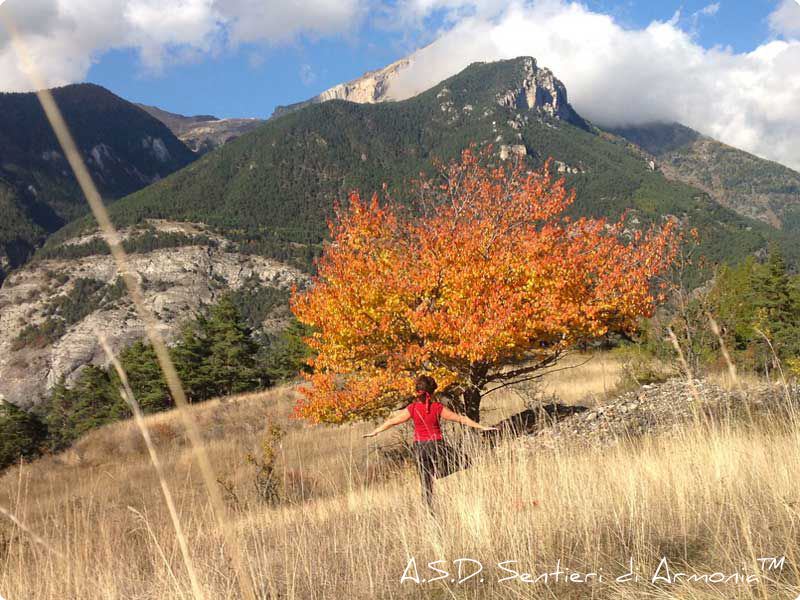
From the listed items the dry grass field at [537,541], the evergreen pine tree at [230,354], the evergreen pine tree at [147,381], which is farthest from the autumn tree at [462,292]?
the evergreen pine tree at [147,381]

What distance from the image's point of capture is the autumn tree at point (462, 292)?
9.82 m

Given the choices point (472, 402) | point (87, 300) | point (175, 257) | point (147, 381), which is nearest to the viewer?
point (472, 402)

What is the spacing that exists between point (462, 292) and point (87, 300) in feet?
525

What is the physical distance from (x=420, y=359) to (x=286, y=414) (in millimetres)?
15992

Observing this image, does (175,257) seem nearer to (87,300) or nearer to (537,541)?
(87,300)

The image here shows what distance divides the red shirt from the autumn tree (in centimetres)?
380

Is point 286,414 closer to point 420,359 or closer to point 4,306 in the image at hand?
point 420,359

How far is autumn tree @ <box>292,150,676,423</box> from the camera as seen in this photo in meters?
9.82

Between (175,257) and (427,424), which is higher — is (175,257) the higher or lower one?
the higher one

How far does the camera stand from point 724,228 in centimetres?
17112

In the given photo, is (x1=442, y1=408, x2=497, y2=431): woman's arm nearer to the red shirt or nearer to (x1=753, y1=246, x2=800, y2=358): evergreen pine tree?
the red shirt

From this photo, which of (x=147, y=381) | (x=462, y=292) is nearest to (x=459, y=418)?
(x=462, y=292)

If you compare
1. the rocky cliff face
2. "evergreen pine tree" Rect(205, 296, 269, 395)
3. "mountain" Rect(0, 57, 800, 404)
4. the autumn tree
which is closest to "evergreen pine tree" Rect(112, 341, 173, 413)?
"evergreen pine tree" Rect(205, 296, 269, 395)

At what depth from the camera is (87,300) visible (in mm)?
146000
